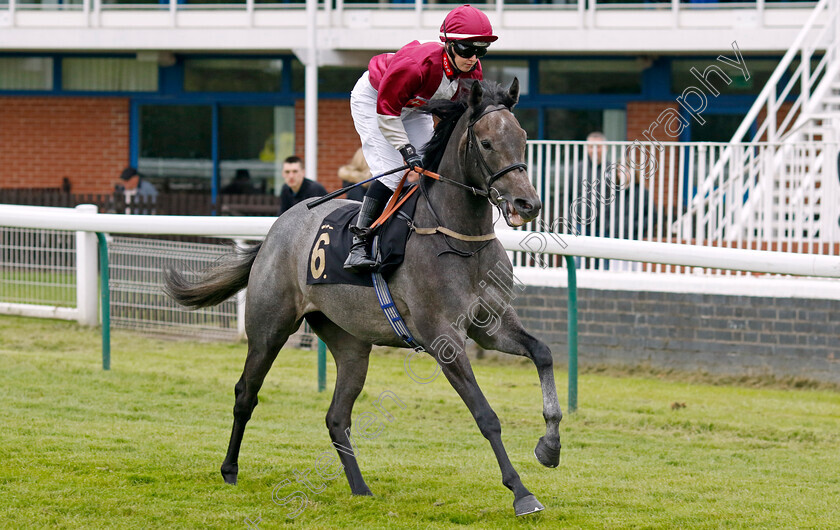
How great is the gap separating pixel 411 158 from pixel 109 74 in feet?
44.2

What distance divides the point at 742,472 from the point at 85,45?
1235cm

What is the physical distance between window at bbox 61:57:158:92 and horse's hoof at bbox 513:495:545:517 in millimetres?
13860

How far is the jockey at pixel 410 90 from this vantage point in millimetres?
4629

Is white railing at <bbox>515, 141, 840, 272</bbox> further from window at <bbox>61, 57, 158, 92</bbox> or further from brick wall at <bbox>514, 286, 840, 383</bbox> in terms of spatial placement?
window at <bbox>61, 57, 158, 92</bbox>

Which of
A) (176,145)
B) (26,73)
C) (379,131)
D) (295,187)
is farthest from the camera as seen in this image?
(26,73)

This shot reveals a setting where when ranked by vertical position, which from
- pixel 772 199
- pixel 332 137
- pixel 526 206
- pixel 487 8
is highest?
pixel 487 8

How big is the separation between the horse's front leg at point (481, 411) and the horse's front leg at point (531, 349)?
0.49 ft

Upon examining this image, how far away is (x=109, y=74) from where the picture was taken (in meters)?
17.1

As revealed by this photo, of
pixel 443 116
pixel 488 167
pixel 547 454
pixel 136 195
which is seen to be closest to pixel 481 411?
pixel 547 454

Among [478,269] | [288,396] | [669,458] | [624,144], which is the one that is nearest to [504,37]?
[624,144]

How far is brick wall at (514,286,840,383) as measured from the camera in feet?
27.3

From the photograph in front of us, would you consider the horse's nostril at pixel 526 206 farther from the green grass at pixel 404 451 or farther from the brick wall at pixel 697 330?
the brick wall at pixel 697 330

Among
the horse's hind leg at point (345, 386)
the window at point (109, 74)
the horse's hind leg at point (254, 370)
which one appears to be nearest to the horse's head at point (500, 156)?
the horse's hind leg at point (345, 386)

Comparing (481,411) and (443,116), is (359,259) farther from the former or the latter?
(481,411)
